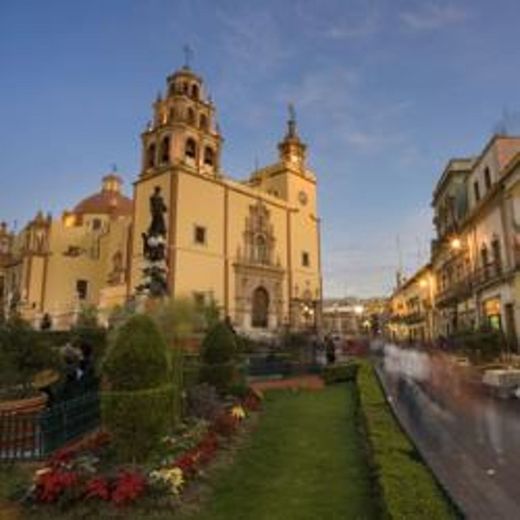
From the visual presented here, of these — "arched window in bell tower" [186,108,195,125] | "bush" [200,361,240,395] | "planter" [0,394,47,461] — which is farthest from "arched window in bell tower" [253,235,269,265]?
"planter" [0,394,47,461]

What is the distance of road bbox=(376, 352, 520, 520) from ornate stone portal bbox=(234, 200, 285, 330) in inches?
882

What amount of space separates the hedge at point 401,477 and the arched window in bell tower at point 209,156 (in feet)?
106

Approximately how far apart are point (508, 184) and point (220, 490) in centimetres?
2140

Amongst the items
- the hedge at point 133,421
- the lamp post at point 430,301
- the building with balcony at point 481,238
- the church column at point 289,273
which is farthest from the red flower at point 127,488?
A: the lamp post at point 430,301

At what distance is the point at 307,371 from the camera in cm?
2272

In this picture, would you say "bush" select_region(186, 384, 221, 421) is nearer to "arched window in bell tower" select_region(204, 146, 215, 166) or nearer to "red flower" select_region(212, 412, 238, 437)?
"red flower" select_region(212, 412, 238, 437)

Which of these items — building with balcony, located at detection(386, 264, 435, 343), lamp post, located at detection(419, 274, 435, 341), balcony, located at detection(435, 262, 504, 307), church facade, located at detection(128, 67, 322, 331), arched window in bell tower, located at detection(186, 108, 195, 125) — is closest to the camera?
balcony, located at detection(435, 262, 504, 307)

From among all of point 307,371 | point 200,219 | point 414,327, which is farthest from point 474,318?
point 414,327

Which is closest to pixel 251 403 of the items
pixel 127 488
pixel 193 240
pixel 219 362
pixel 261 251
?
pixel 219 362

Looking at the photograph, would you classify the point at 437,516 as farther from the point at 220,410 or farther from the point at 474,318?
the point at 474,318

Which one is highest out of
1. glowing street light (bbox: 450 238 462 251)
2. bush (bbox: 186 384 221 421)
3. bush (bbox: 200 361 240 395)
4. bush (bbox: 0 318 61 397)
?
glowing street light (bbox: 450 238 462 251)

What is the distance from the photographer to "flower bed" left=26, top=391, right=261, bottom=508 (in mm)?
5641

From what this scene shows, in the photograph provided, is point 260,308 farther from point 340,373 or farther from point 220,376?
point 220,376

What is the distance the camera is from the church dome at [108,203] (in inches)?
2032
